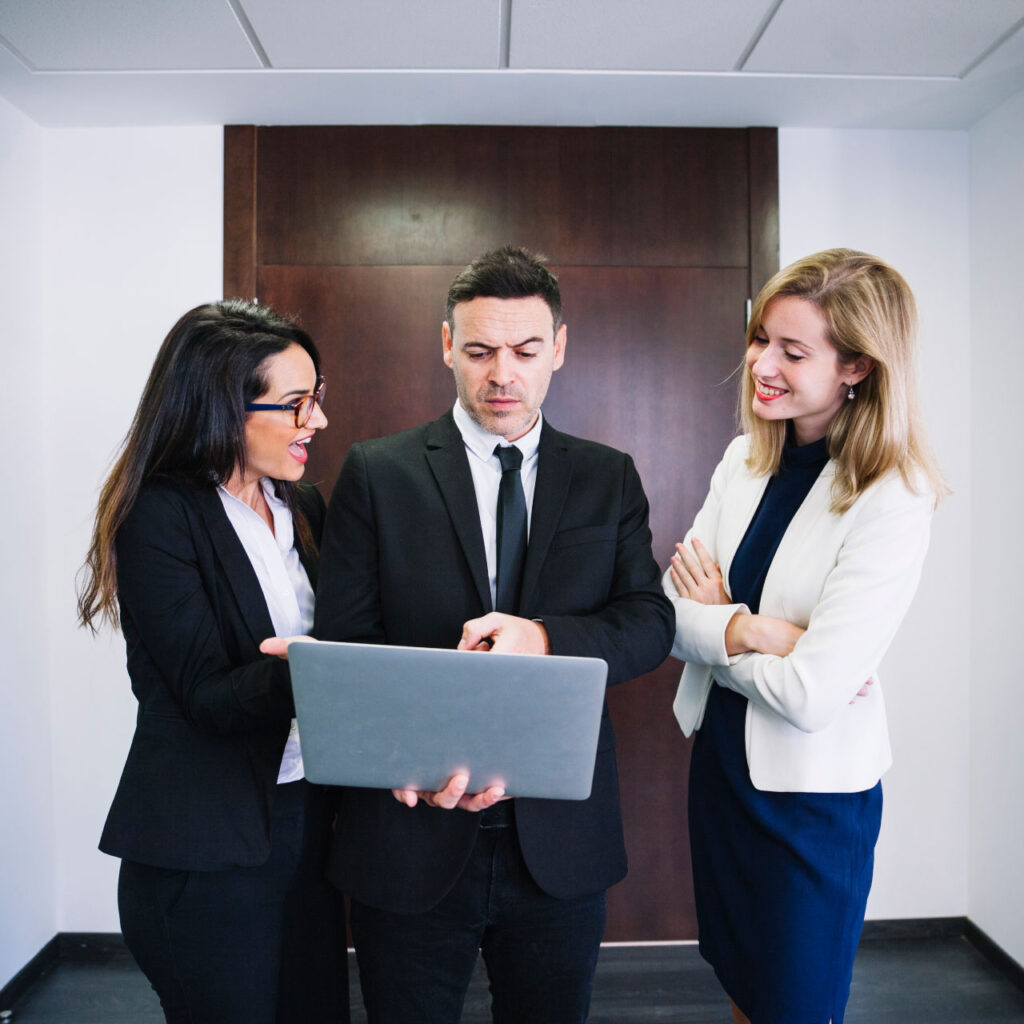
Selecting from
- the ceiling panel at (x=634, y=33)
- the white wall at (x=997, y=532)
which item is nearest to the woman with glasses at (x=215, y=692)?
the ceiling panel at (x=634, y=33)

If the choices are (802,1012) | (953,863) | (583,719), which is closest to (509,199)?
(583,719)

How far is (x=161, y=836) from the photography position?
156 cm

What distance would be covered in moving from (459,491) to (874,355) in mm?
789

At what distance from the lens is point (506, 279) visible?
1.57 metres

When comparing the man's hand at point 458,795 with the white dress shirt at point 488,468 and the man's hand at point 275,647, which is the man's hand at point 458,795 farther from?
the white dress shirt at point 488,468

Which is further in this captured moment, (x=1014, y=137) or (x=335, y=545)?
(x=1014, y=137)

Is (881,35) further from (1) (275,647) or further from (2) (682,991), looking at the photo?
(2) (682,991)

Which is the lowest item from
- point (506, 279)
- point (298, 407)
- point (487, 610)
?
point (487, 610)

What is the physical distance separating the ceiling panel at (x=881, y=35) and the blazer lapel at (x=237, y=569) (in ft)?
6.04

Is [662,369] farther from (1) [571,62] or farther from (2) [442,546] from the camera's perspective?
(2) [442,546]

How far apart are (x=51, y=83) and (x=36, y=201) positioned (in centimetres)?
45

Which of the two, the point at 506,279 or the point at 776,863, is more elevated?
the point at 506,279

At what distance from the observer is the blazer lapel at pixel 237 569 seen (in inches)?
65.2

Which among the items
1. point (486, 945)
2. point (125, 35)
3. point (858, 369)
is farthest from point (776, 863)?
point (125, 35)
